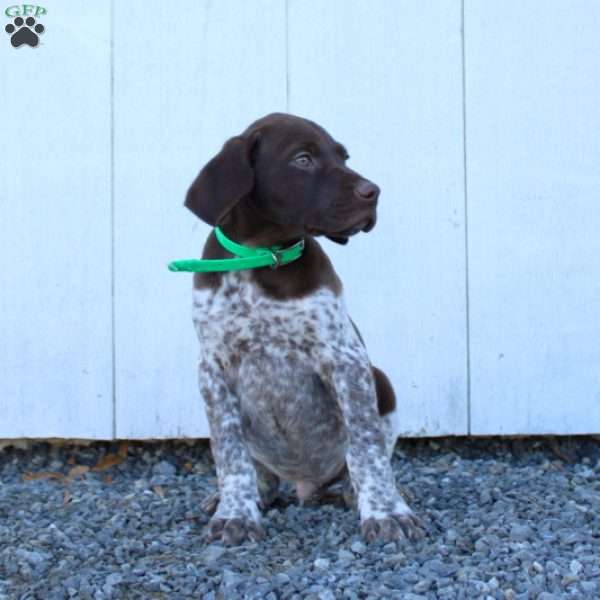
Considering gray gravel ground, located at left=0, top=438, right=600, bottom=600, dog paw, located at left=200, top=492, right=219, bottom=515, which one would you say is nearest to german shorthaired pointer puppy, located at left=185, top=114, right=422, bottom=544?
gray gravel ground, located at left=0, top=438, right=600, bottom=600

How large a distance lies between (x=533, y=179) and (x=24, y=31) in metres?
2.39

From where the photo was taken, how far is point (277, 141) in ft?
11.3

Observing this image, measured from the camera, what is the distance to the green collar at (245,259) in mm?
3459

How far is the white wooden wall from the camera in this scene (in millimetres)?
4812

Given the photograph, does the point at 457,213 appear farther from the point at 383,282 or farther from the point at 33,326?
the point at 33,326

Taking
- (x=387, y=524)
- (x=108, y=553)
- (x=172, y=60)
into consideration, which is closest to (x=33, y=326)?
(x=172, y=60)

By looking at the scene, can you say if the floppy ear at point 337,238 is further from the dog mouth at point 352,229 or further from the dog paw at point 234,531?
the dog paw at point 234,531

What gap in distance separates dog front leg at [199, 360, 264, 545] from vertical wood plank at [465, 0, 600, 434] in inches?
62.3

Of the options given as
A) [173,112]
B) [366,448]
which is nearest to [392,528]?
[366,448]

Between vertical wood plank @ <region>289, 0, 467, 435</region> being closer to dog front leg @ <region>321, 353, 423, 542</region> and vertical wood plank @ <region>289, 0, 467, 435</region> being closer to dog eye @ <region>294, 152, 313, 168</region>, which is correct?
dog front leg @ <region>321, 353, 423, 542</region>

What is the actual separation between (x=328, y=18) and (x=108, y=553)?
8.55 ft

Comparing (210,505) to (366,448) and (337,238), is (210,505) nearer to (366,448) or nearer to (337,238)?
(366,448)

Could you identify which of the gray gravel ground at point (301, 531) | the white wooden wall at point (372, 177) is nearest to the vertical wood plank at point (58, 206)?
the white wooden wall at point (372, 177)

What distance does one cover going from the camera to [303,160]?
3412mm
